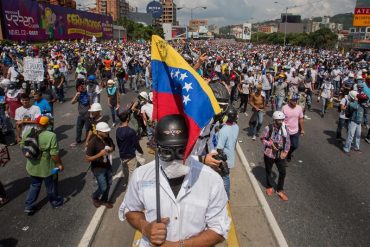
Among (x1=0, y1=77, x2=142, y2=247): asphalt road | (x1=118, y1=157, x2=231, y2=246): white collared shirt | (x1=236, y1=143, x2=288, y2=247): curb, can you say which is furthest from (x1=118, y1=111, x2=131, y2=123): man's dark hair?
(x1=118, y1=157, x2=231, y2=246): white collared shirt

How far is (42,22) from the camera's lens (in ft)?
119

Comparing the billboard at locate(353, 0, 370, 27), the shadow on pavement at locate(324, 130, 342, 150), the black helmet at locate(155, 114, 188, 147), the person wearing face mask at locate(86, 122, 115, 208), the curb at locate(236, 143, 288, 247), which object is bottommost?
the curb at locate(236, 143, 288, 247)

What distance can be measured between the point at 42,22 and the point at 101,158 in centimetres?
3644

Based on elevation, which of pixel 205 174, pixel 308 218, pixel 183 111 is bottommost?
pixel 308 218

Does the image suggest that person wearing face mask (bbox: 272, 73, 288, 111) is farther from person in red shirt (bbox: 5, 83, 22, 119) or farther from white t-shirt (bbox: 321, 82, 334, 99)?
person in red shirt (bbox: 5, 83, 22, 119)

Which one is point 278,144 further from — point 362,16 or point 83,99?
point 362,16

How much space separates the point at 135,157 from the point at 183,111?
4.09m

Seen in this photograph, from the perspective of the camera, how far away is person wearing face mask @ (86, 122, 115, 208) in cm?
546

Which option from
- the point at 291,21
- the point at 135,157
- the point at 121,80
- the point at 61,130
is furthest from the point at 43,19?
the point at 291,21

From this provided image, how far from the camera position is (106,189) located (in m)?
5.82

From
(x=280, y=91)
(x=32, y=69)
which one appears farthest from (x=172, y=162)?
(x=32, y=69)

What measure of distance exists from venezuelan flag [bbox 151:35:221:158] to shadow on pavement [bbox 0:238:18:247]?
150 inches

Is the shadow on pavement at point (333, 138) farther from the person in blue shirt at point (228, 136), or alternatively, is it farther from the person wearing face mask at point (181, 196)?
the person wearing face mask at point (181, 196)

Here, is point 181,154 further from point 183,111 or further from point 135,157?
point 135,157
